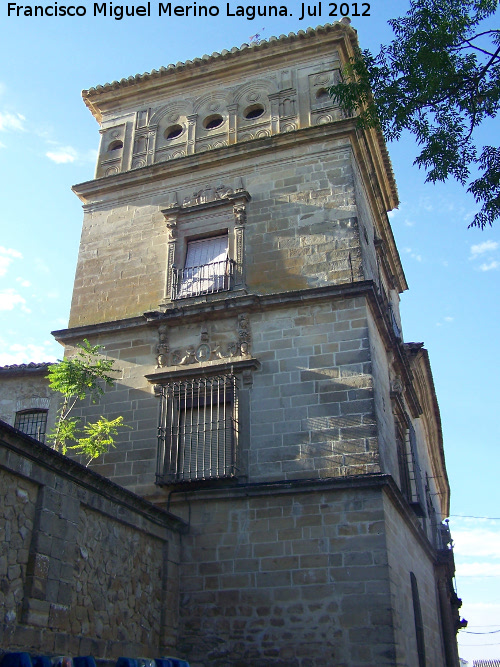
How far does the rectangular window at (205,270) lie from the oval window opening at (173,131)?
10.3 feet

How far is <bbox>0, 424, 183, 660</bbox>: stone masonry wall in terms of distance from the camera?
23.7 ft

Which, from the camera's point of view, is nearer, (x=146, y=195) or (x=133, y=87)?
(x=146, y=195)

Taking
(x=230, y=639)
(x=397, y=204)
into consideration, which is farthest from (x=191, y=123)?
(x=230, y=639)

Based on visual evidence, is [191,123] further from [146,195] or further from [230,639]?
[230,639]

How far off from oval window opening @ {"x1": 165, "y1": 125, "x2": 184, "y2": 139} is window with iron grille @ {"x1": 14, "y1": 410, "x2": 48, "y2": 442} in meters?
6.67

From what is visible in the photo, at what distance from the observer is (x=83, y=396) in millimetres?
12453

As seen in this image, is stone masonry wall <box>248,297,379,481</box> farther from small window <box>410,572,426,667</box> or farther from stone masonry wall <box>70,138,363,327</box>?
small window <box>410,572,426,667</box>

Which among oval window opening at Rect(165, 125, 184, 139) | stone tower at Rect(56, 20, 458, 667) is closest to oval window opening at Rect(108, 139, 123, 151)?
stone tower at Rect(56, 20, 458, 667)

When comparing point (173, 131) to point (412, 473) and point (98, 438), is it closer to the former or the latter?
point (98, 438)

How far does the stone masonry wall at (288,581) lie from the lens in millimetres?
9695

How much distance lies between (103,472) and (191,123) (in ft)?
26.1

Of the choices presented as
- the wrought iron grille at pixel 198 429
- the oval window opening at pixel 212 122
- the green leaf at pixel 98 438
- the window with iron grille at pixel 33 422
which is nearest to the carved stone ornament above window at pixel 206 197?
the oval window opening at pixel 212 122

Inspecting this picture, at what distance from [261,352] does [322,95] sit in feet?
19.5

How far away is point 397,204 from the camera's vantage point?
19.3m
